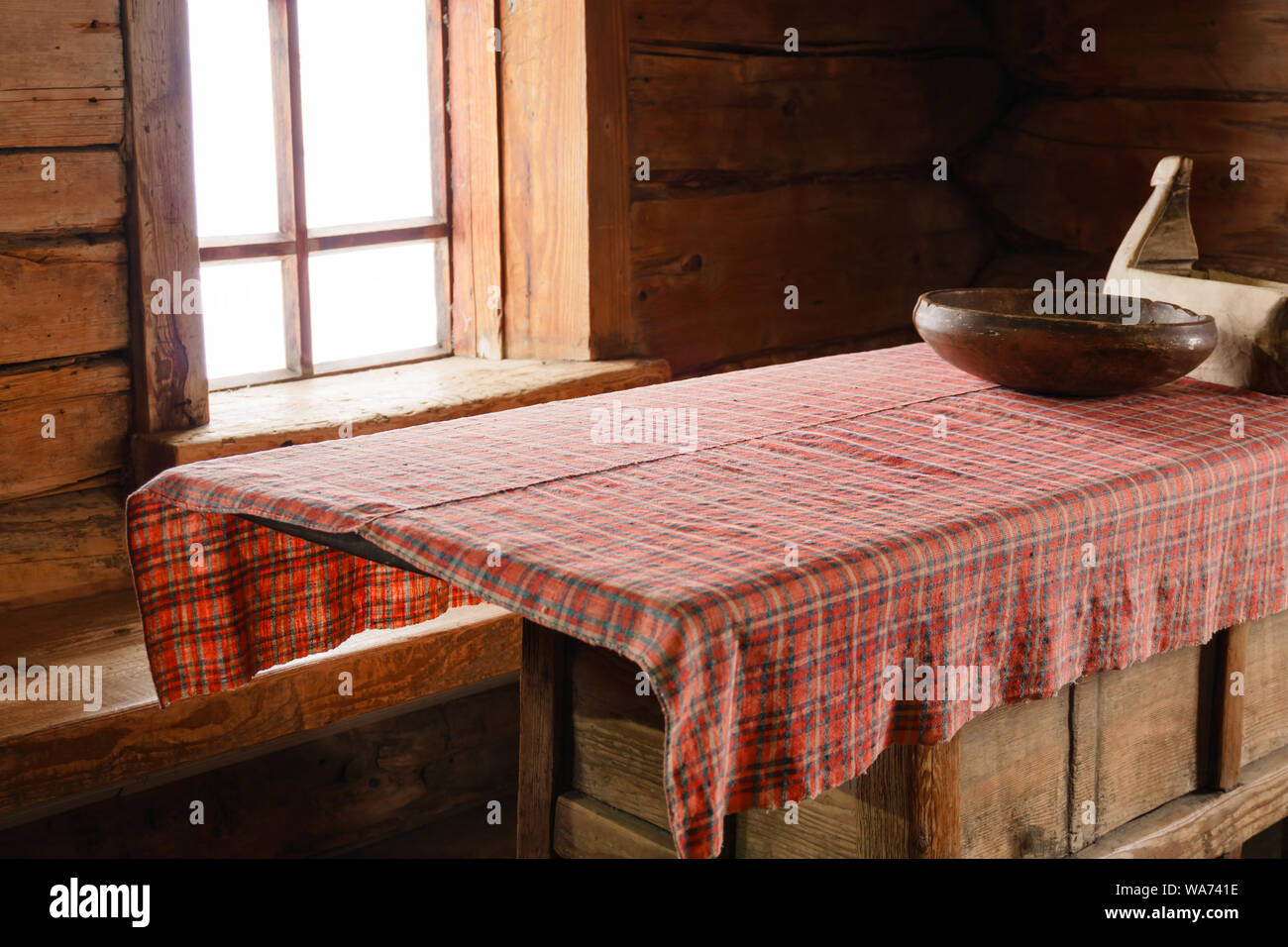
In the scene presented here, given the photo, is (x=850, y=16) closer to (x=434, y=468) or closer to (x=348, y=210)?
(x=348, y=210)

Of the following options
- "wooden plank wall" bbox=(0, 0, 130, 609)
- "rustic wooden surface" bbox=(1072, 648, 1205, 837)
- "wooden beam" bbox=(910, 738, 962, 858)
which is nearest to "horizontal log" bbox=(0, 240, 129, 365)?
"wooden plank wall" bbox=(0, 0, 130, 609)

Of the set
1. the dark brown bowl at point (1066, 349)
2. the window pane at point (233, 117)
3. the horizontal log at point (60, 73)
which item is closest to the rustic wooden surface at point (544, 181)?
the window pane at point (233, 117)

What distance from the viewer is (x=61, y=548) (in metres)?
2.76

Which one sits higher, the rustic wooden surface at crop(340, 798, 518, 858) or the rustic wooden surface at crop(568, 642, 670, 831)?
the rustic wooden surface at crop(568, 642, 670, 831)

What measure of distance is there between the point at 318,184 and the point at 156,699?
143 cm

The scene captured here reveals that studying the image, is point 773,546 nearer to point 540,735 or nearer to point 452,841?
point 540,735

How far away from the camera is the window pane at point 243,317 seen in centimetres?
319

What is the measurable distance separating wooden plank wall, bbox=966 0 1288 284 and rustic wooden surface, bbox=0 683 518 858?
84.3 inches

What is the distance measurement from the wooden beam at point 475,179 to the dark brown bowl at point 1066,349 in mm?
1508

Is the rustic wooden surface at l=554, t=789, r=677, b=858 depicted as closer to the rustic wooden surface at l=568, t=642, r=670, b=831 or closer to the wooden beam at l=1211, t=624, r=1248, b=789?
the rustic wooden surface at l=568, t=642, r=670, b=831

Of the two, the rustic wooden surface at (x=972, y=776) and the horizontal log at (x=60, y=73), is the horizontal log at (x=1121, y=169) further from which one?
the horizontal log at (x=60, y=73)

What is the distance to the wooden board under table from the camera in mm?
1880
